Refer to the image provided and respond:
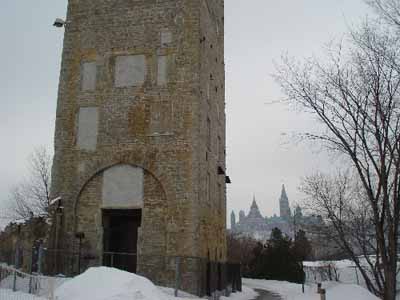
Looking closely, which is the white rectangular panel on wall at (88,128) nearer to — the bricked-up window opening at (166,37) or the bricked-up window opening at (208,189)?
the bricked-up window opening at (166,37)

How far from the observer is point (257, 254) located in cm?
4231

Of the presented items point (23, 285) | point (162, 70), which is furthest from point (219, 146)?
point (23, 285)

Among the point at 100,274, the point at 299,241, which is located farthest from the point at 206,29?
the point at 299,241

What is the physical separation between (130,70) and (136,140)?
10.6 ft

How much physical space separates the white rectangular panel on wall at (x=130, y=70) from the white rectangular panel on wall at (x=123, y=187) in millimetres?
3736

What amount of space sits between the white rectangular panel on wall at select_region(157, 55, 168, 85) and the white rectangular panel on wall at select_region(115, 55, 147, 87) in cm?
67

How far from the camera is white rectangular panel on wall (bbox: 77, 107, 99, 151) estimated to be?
760 inches

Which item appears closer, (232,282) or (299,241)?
(232,282)

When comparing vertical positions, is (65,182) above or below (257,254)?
above

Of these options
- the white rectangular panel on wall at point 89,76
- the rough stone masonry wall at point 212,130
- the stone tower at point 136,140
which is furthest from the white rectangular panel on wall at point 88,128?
the rough stone masonry wall at point 212,130

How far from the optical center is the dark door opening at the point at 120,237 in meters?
18.7

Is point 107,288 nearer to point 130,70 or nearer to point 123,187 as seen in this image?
point 123,187

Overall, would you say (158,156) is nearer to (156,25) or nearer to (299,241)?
(156,25)

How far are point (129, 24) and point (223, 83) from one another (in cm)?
848
